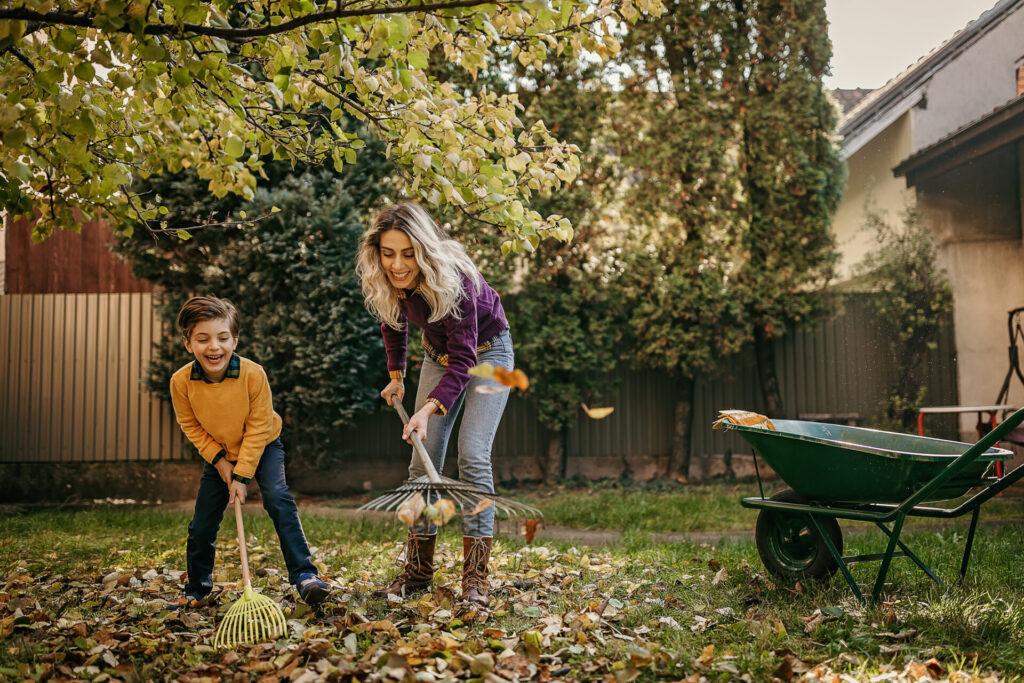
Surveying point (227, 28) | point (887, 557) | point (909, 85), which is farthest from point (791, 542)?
point (909, 85)

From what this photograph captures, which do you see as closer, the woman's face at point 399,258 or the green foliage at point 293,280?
the woman's face at point 399,258

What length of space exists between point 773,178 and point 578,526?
4.39 meters

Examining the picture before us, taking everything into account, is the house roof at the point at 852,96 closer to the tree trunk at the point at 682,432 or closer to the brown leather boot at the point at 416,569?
the tree trunk at the point at 682,432

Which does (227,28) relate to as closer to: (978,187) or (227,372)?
(227,372)

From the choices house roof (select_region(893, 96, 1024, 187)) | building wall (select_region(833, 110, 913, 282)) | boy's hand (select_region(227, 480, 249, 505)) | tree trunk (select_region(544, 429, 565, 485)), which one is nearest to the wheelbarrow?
boy's hand (select_region(227, 480, 249, 505))

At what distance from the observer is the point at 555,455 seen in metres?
8.05

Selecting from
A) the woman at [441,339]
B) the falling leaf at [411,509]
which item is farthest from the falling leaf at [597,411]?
the falling leaf at [411,509]

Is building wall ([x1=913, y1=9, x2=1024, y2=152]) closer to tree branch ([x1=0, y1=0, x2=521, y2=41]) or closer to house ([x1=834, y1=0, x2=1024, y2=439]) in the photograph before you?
house ([x1=834, y1=0, x2=1024, y2=439])

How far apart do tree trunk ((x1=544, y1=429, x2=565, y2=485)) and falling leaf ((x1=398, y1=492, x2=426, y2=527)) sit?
5.45m

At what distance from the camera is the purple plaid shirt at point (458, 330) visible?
3.11 m

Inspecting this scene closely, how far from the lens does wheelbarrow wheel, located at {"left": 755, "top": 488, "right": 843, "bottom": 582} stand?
3385 millimetres

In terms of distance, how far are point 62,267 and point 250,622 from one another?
279 inches

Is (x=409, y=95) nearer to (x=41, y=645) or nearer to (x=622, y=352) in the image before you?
(x=41, y=645)

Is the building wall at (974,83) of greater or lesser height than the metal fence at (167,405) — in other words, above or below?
above
